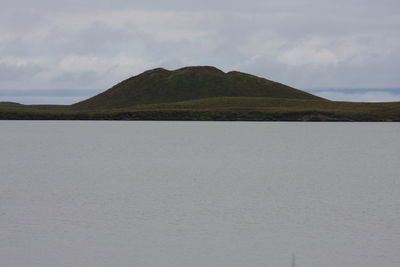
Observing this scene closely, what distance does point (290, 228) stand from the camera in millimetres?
24562

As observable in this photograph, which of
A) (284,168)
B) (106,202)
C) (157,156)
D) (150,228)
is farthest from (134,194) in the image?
(157,156)

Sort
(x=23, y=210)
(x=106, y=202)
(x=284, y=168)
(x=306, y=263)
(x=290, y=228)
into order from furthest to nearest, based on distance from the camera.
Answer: (x=284, y=168), (x=106, y=202), (x=23, y=210), (x=290, y=228), (x=306, y=263)

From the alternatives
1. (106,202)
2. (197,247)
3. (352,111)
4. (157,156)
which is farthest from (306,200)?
(352,111)

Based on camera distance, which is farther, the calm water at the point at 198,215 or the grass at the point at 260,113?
the grass at the point at 260,113

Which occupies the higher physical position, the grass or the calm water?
the grass

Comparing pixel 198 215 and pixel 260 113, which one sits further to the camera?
pixel 260 113

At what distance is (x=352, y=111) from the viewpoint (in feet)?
579

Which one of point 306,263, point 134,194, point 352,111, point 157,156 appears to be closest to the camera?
point 306,263

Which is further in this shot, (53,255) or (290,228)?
(290,228)

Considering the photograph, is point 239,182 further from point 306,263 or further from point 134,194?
point 306,263

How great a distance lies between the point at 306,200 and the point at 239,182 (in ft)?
28.8

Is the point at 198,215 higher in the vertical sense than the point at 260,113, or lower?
lower

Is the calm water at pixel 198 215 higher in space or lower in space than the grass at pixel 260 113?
lower

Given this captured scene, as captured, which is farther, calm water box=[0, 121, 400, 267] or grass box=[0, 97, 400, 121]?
grass box=[0, 97, 400, 121]
